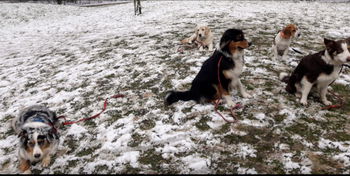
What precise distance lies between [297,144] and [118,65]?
5480 mm

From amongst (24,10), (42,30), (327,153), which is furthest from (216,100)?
(24,10)

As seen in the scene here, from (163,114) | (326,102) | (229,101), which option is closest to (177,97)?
(163,114)

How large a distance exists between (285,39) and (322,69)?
270cm

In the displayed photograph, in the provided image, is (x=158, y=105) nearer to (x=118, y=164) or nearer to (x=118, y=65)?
(x=118, y=164)

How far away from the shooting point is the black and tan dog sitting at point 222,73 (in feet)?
13.0

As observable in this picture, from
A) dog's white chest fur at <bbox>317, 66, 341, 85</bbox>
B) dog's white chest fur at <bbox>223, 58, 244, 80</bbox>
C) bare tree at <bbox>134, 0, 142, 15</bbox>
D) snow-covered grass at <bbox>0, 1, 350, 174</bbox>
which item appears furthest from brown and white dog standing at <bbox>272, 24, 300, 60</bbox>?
bare tree at <bbox>134, 0, 142, 15</bbox>

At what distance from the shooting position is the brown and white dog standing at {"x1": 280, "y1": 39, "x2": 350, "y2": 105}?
367cm

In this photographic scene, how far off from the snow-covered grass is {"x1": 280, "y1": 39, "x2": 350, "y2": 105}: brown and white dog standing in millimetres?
291

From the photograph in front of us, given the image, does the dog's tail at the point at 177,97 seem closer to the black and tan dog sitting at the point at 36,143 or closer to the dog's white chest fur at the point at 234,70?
the dog's white chest fur at the point at 234,70

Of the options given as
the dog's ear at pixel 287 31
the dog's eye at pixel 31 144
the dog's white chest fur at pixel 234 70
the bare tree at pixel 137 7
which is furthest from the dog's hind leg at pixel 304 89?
the bare tree at pixel 137 7

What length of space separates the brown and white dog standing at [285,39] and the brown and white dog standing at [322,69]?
2129mm

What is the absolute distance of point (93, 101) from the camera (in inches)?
203

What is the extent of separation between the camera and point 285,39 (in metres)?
6.30

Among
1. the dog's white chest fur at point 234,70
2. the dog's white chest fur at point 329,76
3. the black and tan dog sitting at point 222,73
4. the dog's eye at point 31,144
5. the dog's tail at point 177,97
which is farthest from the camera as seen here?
the dog's tail at point 177,97
